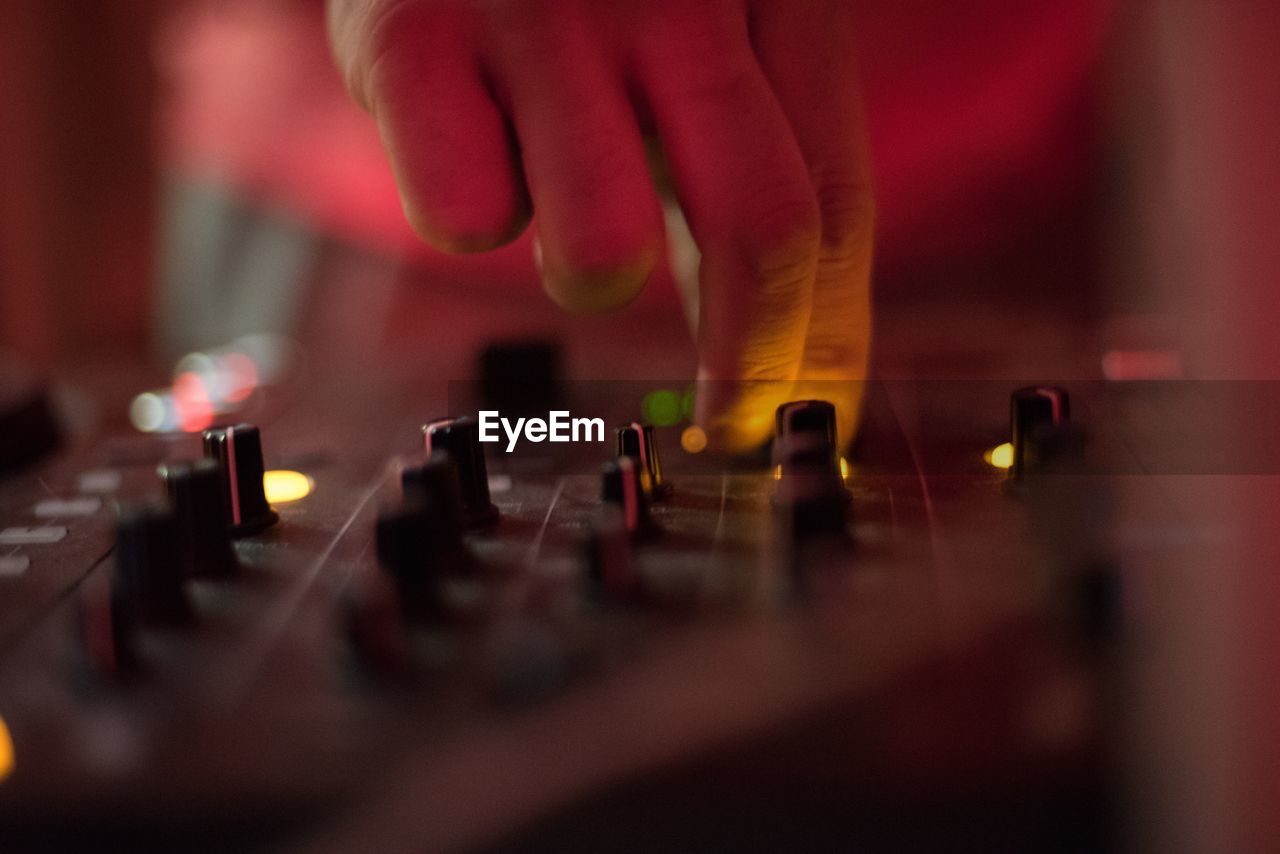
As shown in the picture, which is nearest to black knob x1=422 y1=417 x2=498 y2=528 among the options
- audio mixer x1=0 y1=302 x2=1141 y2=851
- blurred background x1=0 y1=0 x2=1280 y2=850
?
audio mixer x1=0 y1=302 x2=1141 y2=851

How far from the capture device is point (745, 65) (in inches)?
21.0

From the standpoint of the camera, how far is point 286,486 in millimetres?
579

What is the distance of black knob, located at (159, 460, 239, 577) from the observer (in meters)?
0.45

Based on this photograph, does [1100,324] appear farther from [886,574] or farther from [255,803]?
[255,803]

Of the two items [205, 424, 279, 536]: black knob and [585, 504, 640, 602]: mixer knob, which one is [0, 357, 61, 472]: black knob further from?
[585, 504, 640, 602]: mixer knob

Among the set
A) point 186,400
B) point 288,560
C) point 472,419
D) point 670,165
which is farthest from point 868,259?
point 186,400

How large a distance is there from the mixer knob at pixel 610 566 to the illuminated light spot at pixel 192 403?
1.36ft

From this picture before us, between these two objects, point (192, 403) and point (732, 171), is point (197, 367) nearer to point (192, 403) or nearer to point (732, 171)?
point (192, 403)

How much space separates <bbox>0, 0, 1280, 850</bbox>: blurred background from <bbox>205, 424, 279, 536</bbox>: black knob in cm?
36

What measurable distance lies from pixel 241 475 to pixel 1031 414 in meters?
0.38

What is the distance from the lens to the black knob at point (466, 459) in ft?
1.64

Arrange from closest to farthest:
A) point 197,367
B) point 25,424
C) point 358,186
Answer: point 25,424 → point 197,367 → point 358,186

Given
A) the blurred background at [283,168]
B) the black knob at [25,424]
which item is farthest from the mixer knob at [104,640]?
the blurred background at [283,168]

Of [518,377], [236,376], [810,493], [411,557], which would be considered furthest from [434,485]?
[236,376]
